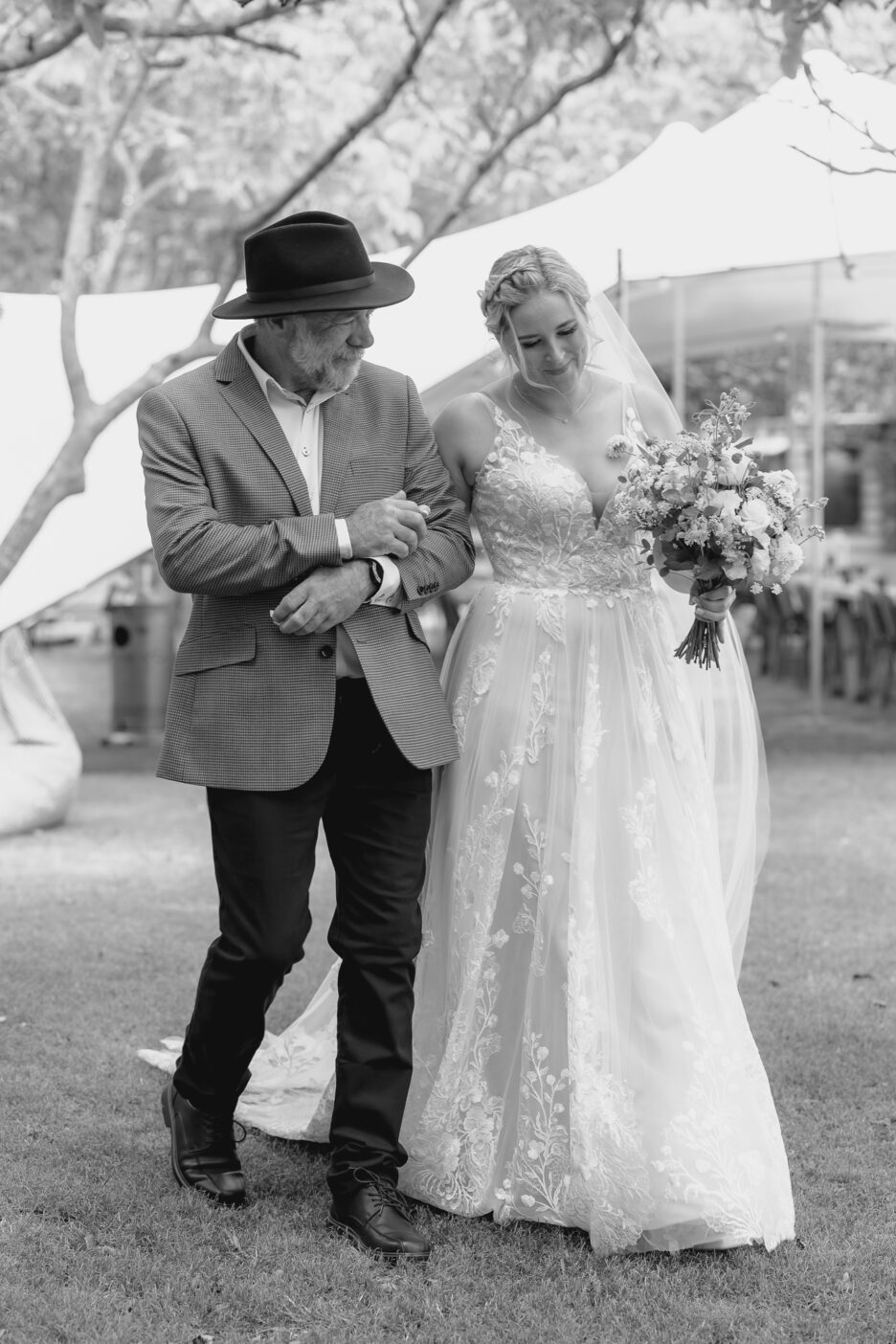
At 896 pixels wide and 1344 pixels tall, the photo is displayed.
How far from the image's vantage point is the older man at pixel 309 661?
11.4ft

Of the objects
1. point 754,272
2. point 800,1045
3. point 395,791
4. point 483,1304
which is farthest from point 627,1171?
point 754,272

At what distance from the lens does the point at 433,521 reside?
3.76m

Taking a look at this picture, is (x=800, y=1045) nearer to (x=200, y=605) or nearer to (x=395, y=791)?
(x=395, y=791)

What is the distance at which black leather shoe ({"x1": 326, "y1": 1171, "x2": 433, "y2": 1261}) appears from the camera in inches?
137

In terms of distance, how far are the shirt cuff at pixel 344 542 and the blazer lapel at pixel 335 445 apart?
→ 121 millimetres

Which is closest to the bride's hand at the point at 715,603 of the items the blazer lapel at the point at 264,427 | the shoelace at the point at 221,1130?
the blazer lapel at the point at 264,427

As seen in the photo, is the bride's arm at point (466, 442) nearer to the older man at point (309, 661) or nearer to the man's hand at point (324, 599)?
the older man at point (309, 661)

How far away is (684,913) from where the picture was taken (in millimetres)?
3689

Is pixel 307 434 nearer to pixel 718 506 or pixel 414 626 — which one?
pixel 414 626

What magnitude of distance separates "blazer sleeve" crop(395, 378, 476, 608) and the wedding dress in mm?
177

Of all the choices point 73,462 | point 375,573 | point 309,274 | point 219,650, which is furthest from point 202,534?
point 73,462

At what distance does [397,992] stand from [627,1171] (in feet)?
2.04

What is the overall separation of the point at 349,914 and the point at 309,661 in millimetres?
575

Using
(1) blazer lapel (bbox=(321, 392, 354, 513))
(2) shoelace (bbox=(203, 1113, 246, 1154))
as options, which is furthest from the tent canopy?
(2) shoelace (bbox=(203, 1113, 246, 1154))
